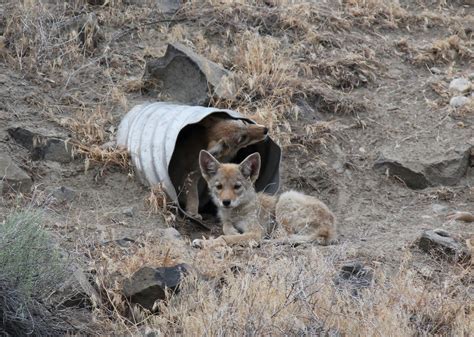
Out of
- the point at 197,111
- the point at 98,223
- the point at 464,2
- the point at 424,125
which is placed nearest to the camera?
the point at 98,223

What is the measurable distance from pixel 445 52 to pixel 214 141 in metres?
3.91

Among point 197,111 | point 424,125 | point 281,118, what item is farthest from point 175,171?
point 424,125

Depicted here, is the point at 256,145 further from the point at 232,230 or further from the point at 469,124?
the point at 469,124

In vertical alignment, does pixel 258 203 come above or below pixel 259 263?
below

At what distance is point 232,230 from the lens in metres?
9.02

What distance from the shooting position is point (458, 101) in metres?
11.2

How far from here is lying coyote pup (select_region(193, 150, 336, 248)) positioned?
8617mm

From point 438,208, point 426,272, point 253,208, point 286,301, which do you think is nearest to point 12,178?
point 253,208

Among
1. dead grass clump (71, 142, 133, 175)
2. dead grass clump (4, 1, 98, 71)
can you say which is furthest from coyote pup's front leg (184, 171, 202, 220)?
dead grass clump (4, 1, 98, 71)

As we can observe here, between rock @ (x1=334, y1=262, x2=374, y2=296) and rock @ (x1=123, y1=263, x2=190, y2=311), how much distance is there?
111cm

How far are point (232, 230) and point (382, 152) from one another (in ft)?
7.30

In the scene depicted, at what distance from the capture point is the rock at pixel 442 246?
7.84 meters

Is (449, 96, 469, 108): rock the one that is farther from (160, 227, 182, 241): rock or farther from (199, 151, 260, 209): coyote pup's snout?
(160, 227, 182, 241): rock

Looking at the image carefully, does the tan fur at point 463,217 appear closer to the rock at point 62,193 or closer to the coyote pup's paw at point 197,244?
the coyote pup's paw at point 197,244
